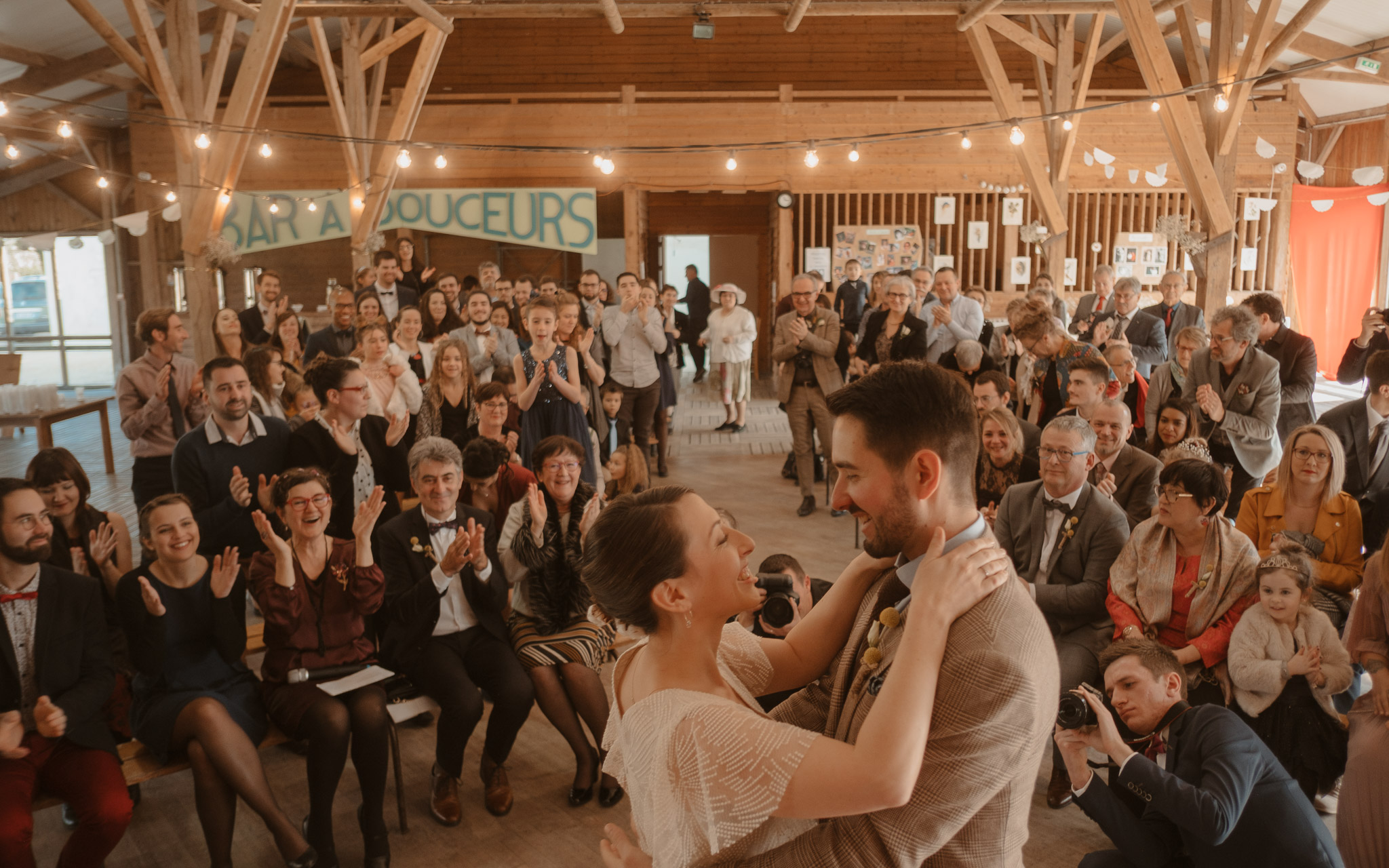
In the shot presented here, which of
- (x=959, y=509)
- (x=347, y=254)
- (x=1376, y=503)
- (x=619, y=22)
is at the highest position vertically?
(x=619, y=22)

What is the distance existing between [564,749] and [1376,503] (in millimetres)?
3700

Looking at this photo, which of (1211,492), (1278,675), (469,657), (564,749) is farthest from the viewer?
(564,749)

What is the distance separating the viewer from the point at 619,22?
7789mm

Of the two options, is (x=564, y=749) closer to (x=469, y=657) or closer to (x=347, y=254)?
(x=469, y=657)

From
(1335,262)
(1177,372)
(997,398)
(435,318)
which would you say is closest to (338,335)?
(435,318)

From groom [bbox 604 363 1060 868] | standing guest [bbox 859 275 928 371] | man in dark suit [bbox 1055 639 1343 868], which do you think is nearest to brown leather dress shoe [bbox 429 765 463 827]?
man in dark suit [bbox 1055 639 1343 868]

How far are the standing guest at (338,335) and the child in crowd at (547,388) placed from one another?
1.61 metres

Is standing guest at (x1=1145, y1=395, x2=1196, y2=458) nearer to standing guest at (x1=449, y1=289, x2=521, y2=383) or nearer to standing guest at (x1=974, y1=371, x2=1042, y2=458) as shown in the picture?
standing guest at (x1=974, y1=371, x2=1042, y2=458)

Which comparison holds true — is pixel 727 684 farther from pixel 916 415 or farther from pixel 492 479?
pixel 492 479

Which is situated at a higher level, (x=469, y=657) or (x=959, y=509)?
(x=959, y=509)

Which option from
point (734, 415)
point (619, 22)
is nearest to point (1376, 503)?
point (619, 22)

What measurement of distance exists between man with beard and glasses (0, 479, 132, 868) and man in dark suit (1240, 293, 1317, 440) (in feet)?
19.3

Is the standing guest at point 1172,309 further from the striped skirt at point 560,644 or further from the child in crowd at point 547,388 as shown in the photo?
the striped skirt at point 560,644

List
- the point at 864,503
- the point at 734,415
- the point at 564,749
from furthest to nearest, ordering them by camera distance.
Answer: the point at 734,415
the point at 564,749
the point at 864,503
